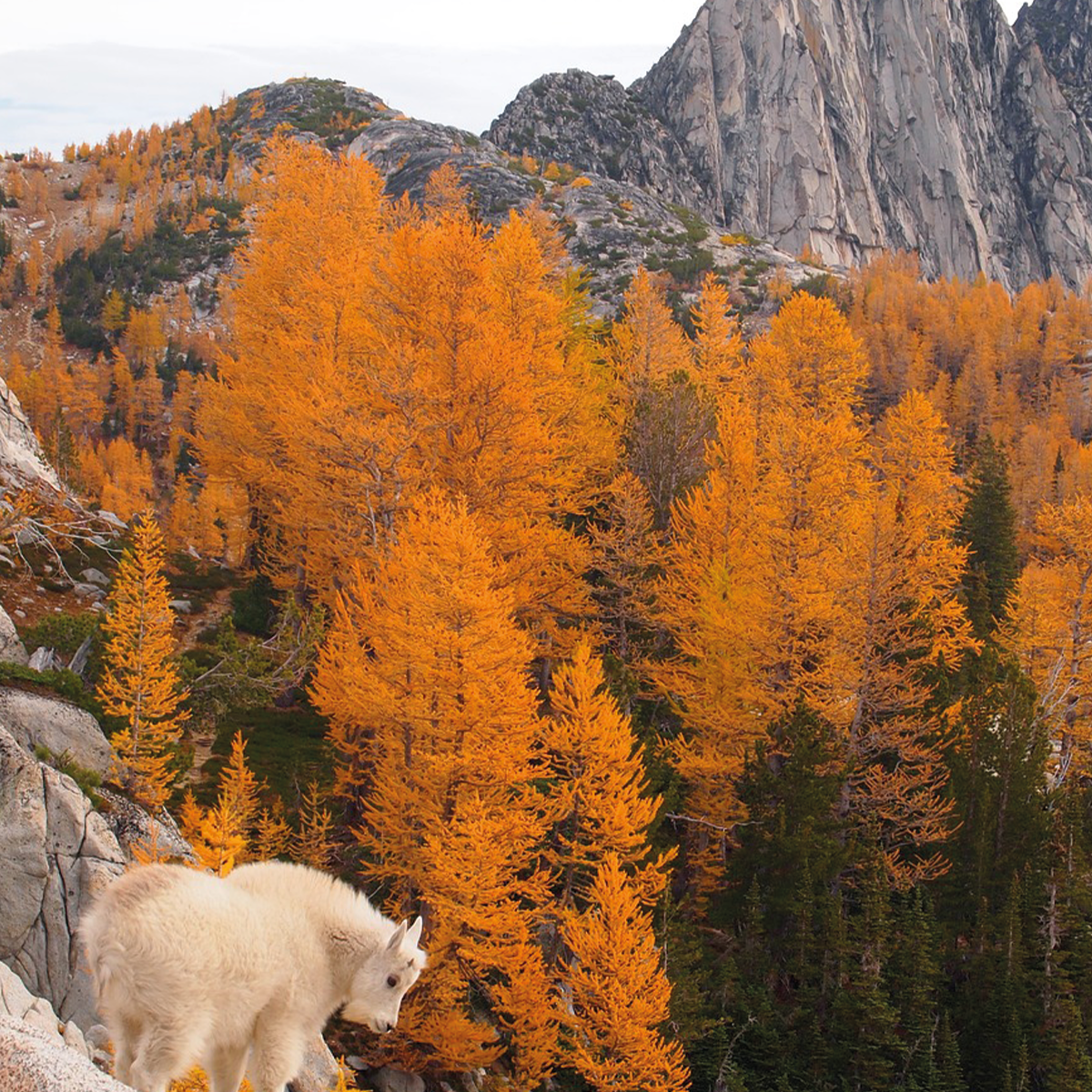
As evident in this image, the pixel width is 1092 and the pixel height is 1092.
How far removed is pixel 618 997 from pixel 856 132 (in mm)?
153537

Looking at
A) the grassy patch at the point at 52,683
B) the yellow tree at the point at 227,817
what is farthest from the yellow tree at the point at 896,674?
the grassy patch at the point at 52,683

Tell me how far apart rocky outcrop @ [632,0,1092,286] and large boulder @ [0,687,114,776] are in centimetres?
13498

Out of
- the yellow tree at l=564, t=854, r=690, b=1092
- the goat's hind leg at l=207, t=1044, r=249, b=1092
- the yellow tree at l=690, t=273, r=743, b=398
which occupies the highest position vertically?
the yellow tree at l=690, t=273, r=743, b=398

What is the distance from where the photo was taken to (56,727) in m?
13.3

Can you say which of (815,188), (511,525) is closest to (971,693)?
(511,525)

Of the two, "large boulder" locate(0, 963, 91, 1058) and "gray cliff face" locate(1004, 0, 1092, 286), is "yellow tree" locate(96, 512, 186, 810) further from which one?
"gray cliff face" locate(1004, 0, 1092, 286)

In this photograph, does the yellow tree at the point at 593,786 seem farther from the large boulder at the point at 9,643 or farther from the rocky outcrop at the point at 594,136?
the rocky outcrop at the point at 594,136

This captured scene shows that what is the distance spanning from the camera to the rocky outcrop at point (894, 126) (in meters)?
136

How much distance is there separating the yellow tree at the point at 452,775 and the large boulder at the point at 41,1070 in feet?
34.6

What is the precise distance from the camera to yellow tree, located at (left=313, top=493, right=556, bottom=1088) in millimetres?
13781

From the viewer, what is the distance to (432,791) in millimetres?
14641

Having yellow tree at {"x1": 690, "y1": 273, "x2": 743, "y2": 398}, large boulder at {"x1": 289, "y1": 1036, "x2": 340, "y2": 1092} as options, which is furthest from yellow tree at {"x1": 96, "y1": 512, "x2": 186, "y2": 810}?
yellow tree at {"x1": 690, "y1": 273, "x2": 743, "y2": 398}

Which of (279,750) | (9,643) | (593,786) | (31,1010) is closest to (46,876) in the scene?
(31,1010)

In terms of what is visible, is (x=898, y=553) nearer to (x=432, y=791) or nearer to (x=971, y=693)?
(x=971, y=693)
